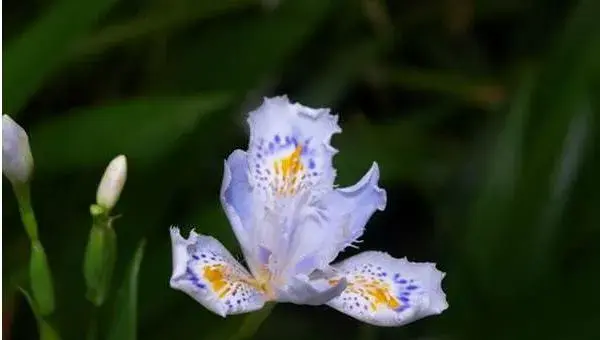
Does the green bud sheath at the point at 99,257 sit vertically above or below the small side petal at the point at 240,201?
below

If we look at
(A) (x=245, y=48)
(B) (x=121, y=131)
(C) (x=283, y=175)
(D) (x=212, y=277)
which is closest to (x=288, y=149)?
(C) (x=283, y=175)

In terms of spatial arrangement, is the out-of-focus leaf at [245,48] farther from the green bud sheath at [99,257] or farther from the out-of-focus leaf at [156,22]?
the green bud sheath at [99,257]

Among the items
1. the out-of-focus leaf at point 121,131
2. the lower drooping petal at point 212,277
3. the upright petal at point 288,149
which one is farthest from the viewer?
the out-of-focus leaf at point 121,131

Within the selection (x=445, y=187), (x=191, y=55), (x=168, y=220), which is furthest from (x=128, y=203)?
(x=445, y=187)

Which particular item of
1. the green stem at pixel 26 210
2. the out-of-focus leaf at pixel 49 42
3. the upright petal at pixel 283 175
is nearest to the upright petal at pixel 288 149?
the upright petal at pixel 283 175

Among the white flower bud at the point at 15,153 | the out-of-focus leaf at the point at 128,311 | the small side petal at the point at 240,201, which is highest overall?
the small side petal at the point at 240,201

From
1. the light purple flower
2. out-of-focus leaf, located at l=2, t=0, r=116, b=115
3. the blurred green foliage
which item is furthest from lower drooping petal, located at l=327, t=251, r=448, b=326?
out-of-focus leaf, located at l=2, t=0, r=116, b=115

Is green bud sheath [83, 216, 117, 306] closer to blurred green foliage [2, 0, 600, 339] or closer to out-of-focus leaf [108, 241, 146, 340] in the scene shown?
out-of-focus leaf [108, 241, 146, 340]
